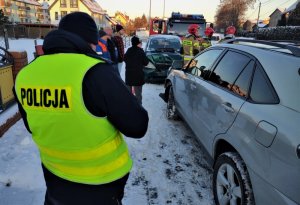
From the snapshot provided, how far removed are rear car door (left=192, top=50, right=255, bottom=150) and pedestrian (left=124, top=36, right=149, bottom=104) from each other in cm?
195

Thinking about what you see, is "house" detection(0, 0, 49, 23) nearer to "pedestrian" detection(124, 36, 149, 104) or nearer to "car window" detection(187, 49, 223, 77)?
"pedestrian" detection(124, 36, 149, 104)

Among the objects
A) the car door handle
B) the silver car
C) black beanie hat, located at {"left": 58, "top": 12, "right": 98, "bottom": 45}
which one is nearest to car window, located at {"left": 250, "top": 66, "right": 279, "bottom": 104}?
the silver car

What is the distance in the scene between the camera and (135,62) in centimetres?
559

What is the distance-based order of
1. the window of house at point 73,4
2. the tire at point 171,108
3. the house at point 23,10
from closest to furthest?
the tire at point 171,108 → the window of house at point 73,4 → the house at point 23,10

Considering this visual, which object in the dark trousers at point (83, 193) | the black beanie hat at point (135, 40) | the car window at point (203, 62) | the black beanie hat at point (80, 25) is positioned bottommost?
the dark trousers at point (83, 193)

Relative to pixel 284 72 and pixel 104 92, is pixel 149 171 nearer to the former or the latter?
pixel 284 72

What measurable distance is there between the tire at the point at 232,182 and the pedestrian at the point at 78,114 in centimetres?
121

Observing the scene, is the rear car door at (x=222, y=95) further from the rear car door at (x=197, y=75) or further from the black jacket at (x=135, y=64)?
the black jacket at (x=135, y=64)

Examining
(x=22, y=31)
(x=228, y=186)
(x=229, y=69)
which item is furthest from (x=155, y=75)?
(x=22, y=31)

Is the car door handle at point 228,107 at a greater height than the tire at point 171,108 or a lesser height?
greater

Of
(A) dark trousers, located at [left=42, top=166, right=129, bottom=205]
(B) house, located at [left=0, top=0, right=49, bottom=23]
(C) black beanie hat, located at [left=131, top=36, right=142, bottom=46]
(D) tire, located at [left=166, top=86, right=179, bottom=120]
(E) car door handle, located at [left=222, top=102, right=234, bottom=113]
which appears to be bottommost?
(D) tire, located at [left=166, top=86, right=179, bottom=120]

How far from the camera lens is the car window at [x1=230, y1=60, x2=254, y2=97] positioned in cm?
A: 268

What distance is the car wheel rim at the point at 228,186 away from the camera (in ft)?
8.36

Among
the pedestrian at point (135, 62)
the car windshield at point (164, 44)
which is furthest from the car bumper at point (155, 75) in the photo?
the pedestrian at point (135, 62)
